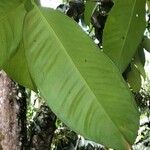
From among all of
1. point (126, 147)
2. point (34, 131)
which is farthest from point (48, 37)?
point (34, 131)

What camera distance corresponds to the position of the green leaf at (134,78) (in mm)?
1020

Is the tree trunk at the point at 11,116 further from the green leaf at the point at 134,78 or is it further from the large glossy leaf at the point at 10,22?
the large glossy leaf at the point at 10,22

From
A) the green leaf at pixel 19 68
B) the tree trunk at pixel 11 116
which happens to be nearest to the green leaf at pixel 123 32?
the green leaf at pixel 19 68

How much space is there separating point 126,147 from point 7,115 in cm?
128

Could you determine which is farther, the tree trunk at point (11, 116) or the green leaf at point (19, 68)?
the tree trunk at point (11, 116)

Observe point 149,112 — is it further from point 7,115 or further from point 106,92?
point 106,92

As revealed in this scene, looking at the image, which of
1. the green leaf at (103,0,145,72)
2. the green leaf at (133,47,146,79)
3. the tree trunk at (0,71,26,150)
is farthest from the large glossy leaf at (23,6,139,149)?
the tree trunk at (0,71,26,150)

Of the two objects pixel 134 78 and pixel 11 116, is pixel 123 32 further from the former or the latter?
pixel 11 116

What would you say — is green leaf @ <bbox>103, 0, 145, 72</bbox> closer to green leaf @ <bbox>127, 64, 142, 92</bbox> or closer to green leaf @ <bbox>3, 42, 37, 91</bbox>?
green leaf @ <bbox>3, 42, 37, 91</bbox>

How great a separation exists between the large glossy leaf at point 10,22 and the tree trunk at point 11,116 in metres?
1.14

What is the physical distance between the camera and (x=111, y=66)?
0.39 metres

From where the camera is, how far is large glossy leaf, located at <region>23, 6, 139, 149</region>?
36 cm

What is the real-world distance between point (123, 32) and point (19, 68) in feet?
0.53

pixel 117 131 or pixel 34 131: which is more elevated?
pixel 117 131
